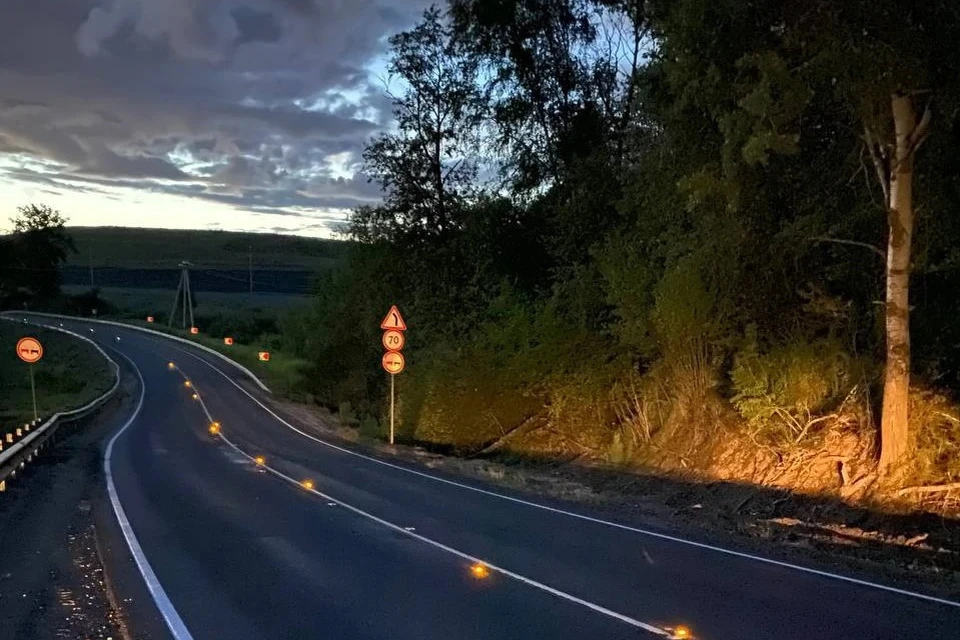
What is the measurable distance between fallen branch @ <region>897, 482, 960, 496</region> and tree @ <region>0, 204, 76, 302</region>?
111m

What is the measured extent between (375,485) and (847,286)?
9315mm

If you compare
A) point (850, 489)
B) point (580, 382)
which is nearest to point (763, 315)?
point (850, 489)

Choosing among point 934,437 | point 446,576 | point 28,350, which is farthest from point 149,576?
point 28,350

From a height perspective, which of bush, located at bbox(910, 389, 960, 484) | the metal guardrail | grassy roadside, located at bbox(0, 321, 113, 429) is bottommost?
grassy roadside, located at bbox(0, 321, 113, 429)

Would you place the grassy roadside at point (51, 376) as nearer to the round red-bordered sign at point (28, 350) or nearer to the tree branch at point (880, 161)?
the round red-bordered sign at point (28, 350)

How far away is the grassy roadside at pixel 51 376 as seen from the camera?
39812mm

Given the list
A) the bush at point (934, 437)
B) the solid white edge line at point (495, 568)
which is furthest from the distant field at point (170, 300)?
the bush at point (934, 437)

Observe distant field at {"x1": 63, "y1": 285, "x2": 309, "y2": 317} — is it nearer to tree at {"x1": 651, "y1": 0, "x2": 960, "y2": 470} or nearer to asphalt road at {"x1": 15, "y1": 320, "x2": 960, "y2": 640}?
asphalt road at {"x1": 15, "y1": 320, "x2": 960, "y2": 640}

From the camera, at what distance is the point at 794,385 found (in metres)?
15.6

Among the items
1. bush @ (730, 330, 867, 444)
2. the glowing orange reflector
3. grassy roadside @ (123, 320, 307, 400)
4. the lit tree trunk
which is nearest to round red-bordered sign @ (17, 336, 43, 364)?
bush @ (730, 330, 867, 444)

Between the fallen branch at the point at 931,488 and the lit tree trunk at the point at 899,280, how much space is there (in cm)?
52

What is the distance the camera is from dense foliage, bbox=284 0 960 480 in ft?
39.1

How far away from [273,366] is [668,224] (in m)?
49.8

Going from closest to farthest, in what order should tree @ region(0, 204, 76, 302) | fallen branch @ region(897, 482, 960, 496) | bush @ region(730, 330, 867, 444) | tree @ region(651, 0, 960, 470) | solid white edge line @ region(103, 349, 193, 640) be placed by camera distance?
Answer: solid white edge line @ region(103, 349, 193, 640)
tree @ region(651, 0, 960, 470)
fallen branch @ region(897, 482, 960, 496)
bush @ region(730, 330, 867, 444)
tree @ region(0, 204, 76, 302)
